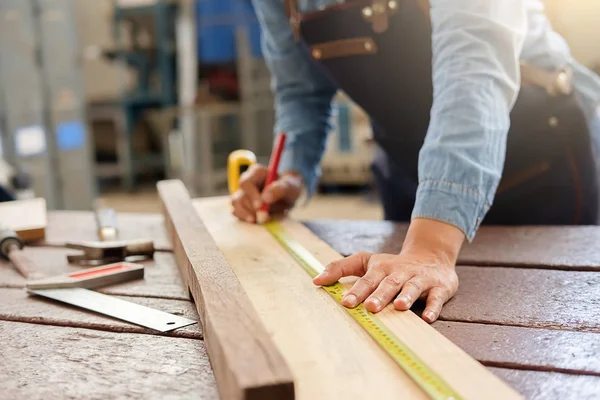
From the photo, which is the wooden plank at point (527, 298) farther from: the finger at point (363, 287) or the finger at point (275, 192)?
the finger at point (275, 192)

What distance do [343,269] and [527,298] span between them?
0.81ft

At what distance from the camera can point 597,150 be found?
1.51 meters

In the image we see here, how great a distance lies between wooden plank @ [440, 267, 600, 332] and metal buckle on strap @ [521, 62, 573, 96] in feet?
1.81

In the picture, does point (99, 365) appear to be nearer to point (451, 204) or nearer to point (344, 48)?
point (451, 204)

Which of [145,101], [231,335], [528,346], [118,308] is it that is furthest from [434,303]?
[145,101]

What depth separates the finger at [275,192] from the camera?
1.34 m

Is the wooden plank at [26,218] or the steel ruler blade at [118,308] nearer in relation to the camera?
the steel ruler blade at [118,308]

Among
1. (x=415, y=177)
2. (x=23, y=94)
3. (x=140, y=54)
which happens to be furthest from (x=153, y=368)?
(x=140, y=54)

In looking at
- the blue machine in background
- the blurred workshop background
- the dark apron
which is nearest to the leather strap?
the dark apron

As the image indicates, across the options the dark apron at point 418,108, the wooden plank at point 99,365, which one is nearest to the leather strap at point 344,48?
the dark apron at point 418,108

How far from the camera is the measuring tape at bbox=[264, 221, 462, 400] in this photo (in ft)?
1.86

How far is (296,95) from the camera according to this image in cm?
159

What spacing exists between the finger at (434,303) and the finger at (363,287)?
7 centimetres

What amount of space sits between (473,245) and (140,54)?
5521 mm
